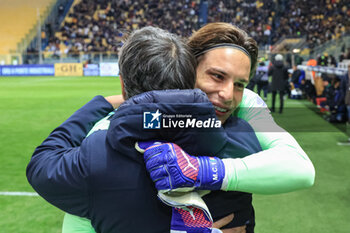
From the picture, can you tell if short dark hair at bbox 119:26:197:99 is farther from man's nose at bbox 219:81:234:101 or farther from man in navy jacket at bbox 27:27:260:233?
man's nose at bbox 219:81:234:101


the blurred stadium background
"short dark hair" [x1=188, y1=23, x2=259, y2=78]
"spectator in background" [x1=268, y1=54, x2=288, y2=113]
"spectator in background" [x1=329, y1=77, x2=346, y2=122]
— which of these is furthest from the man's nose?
"spectator in background" [x1=268, y1=54, x2=288, y2=113]

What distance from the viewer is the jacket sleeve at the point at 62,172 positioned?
104cm

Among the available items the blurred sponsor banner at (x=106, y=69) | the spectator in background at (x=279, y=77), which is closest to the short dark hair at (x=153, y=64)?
the spectator in background at (x=279, y=77)

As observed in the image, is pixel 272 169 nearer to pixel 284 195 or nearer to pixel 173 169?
pixel 173 169

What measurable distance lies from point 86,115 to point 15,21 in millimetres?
39924

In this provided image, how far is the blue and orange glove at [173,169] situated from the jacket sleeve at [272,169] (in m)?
0.12

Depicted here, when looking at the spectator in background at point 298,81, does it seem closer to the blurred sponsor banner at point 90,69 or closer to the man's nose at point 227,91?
the man's nose at point 227,91

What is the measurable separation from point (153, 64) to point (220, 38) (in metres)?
0.73

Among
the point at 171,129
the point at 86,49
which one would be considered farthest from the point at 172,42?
the point at 86,49

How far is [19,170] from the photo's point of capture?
17.1 feet

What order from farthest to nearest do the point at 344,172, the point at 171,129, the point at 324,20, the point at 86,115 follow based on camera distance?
the point at 324,20, the point at 344,172, the point at 86,115, the point at 171,129

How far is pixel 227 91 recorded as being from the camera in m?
1.64

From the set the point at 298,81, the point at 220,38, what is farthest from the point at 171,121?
the point at 298,81

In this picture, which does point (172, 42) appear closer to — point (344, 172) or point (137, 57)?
point (137, 57)
